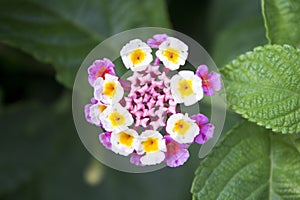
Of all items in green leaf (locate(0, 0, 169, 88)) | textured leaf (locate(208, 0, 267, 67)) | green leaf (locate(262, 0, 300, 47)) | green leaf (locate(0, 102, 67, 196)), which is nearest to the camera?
green leaf (locate(262, 0, 300, 47))

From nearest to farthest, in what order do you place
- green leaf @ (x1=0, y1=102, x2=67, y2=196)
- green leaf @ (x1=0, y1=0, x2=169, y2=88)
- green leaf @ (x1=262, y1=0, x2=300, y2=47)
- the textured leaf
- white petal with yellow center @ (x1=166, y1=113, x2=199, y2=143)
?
white petal with yellow center @ (x1=166, y1=113, x2=199, y2=143)
green leaf @ (x1=262, y1=0, x2=300, y2=47)
green leaf @ (x1=0, y1=0, x2=169, y2=88)
the textured leaf
green leaf @ (x1=0, y1=102, x2=67, y2=196)

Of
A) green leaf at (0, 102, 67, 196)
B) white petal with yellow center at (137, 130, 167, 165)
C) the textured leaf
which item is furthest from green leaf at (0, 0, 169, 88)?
white petal with yellow center at (137, 130, 167, 165)

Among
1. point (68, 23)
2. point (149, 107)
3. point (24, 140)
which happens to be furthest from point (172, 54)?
point (24, 140)

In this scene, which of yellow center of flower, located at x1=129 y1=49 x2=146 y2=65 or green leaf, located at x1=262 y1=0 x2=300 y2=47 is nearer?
yellow center of flower, located at x1=129 y1=49 x2=146 y2=65

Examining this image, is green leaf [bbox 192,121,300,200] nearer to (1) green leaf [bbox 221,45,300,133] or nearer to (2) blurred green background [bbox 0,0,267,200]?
(1) green leaf [bbox 221,45,300,133]

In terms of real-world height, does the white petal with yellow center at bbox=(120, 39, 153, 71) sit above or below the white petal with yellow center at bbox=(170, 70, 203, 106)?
above

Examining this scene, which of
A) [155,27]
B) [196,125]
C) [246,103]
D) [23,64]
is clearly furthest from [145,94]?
[23,64]

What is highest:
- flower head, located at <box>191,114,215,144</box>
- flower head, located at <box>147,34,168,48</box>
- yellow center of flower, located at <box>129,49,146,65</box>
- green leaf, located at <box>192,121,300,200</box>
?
flower head, located at <box>147,34,168,48</box>
